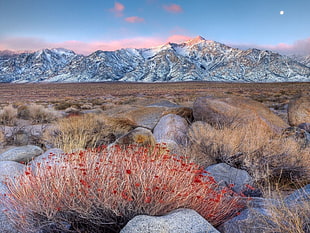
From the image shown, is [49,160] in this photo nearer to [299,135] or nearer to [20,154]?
[20,154]

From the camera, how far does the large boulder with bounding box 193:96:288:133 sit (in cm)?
767

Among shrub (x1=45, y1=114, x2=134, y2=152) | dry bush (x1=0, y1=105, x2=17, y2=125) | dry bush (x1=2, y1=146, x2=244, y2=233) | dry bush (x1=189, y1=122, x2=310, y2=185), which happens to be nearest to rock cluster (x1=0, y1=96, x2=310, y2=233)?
dry bush (x1=2, y1=146, x2=244, y2=233)

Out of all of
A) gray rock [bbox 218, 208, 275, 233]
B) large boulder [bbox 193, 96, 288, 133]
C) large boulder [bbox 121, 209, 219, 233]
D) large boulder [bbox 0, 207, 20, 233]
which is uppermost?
large boulder [bbox 193, 96, 288, 133]

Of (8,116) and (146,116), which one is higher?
(146,116)

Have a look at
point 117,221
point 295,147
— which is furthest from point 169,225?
point 295,147

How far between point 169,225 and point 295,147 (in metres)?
4.54

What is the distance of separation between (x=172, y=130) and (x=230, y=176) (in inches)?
122

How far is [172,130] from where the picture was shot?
7617 mm

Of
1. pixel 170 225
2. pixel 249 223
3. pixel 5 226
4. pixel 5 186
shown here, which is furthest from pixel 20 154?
pixel 249 223

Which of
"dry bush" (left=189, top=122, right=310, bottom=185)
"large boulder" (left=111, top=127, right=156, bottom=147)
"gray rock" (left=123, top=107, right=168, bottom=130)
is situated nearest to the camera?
"dry bush" (left=189, top=122, right=310, bottom=185)

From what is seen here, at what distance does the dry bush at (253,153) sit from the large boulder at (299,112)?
4.39 meters

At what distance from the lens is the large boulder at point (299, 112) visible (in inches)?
385

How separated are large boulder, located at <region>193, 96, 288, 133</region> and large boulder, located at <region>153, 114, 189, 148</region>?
0.85 m

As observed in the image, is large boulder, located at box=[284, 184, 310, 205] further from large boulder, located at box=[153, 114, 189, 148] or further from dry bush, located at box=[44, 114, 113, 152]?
dry bush, located at box=[44, 114, 113, 152]
